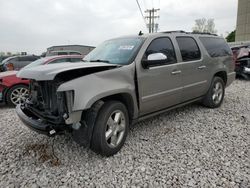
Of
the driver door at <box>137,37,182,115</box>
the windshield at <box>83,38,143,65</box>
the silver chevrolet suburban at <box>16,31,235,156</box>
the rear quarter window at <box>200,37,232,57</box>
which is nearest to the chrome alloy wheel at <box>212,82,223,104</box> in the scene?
the silver chevrolet suburban at <box>16,31,235,156</box>

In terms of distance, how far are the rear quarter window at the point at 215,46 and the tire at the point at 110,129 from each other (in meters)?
2.85

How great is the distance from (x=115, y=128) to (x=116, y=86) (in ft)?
2.01

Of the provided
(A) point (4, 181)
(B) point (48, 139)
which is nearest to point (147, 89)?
(B) point (48, 139)

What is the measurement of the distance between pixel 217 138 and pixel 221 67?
2251 mm

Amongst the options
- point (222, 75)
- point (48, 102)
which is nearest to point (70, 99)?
point (48, 102)

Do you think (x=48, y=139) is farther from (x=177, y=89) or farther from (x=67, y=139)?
(x=177, y=89)

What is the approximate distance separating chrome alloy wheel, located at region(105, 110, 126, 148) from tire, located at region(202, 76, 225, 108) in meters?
2.74

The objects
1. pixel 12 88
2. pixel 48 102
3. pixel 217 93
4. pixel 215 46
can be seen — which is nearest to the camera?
pixel 48 102

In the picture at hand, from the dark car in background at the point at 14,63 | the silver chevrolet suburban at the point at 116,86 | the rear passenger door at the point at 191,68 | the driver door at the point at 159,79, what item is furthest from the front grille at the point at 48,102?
the dark car in background at the point at 14,63

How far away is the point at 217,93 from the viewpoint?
5160 millimetres

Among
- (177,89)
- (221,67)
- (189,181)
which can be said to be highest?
(221,67)

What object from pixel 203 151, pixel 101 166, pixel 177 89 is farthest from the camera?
pixel 177 89

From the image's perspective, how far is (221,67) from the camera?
16.6ft

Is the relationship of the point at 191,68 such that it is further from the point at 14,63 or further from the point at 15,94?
the point at 14,63
